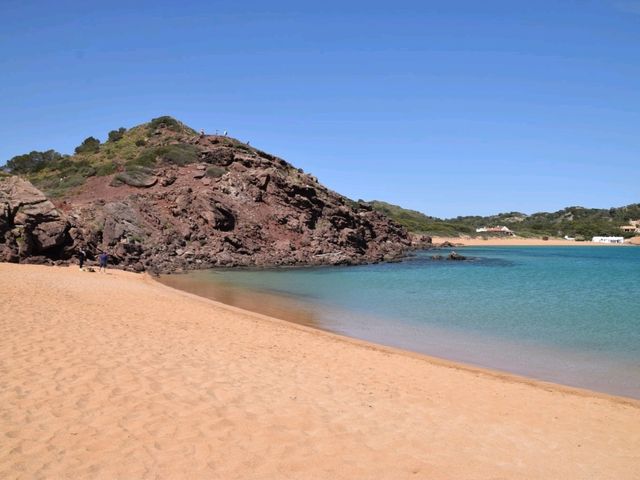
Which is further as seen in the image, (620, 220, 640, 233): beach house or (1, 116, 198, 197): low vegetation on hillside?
(620, 220, 640, 233): beach house

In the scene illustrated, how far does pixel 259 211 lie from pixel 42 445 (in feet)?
158

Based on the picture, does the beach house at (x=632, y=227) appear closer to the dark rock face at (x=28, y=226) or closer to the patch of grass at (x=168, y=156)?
the patch of grass at (x=168, y=156)

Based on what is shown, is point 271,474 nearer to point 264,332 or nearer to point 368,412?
point 368,412

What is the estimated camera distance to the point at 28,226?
31.7 meters

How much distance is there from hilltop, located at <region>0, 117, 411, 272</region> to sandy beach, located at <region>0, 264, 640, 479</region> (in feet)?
72.0

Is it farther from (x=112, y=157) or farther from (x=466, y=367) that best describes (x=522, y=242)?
(x=466, y=367)

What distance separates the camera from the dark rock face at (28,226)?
30.9 m

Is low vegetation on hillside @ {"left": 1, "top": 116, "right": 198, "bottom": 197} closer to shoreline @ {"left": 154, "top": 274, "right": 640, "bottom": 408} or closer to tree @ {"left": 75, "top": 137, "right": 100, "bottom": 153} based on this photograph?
tree @ {"left": 75, "top": 137, "right": 100, "bottom": 153}

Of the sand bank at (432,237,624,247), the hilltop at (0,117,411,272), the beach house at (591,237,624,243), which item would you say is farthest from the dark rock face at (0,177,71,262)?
the beach house at (591,237,624,243)

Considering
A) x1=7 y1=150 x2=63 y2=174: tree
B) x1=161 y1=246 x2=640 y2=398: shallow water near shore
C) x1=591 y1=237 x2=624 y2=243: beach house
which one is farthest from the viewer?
x1=591 y1=237 x2=624 y2=243: beach house

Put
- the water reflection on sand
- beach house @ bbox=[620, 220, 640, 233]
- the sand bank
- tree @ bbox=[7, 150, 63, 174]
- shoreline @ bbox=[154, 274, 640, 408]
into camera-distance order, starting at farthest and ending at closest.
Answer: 1. beach house @ bbox=[620, 220, 640, 233]
2. the sand bank
3. tree @ bbox=[7, 150, 63, 174]
4. the water reflection on sand
5. shoreline @ bbox=[154, 274, 640, 408]

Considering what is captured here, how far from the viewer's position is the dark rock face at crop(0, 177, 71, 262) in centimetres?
3094

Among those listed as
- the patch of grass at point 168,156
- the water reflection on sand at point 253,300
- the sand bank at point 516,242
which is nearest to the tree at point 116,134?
the patch of grass at point 168,156

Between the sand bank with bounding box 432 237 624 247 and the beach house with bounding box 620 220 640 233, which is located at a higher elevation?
the beach house with bounding box 620 220 640 233
